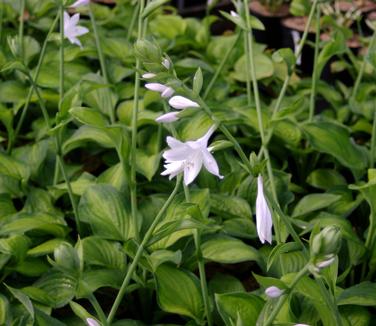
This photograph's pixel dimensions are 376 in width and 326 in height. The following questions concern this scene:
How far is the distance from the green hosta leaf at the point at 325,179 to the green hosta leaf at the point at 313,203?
0.16 meters

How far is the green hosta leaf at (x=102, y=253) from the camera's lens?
126 centimetres

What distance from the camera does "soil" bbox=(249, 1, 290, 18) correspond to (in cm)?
302

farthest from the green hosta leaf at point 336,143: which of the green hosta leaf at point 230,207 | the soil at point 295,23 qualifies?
the soil at point 295,23

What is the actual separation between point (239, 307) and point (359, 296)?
0.22 m

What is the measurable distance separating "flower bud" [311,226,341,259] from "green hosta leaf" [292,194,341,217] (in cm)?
65

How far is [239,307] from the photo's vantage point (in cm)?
105

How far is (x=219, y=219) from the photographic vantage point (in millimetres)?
1386

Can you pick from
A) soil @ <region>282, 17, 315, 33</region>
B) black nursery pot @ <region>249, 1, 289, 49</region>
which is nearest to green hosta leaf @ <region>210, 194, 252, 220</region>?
soil @ <region>282, 17, 315, 33</region>

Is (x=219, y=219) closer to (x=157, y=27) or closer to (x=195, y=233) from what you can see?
(x=195, y=233)

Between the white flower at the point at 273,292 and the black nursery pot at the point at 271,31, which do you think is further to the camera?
the black nursery pot at the point at 271,31

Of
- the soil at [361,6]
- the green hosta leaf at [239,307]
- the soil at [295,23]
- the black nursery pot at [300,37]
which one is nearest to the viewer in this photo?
the green hosta leaf at [239,307]

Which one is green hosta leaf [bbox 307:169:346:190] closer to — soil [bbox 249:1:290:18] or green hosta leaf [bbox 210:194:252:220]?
green hosta leaf [bbox 210:194:252:220]

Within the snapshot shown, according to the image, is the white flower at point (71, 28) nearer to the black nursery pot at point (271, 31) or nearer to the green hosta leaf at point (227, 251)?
the green hosta leaf at point (227, 251)

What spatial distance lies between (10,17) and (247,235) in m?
1.32
